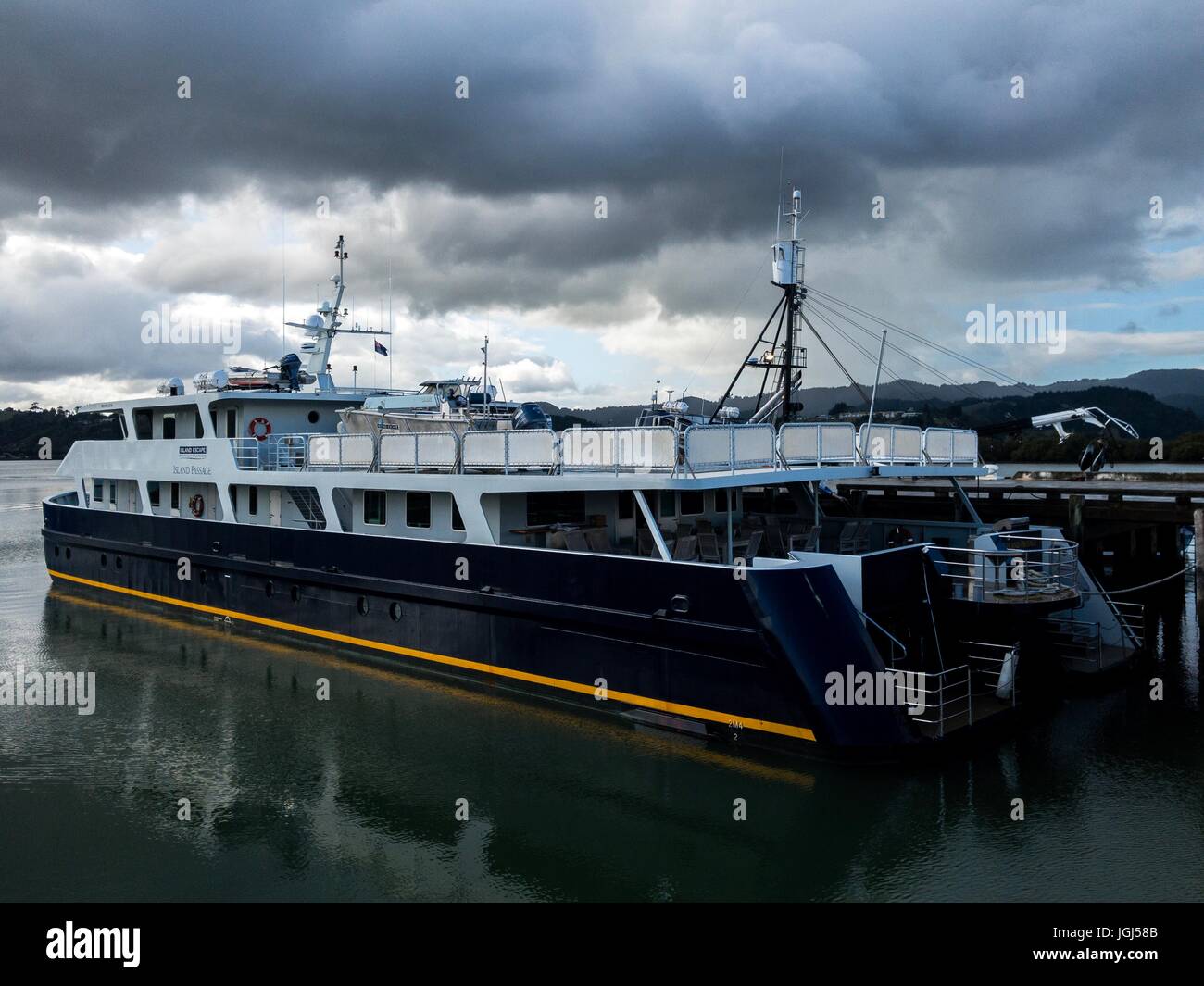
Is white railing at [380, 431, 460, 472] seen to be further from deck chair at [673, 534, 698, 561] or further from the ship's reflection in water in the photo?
deck chair at [673, 534, 698, 561]

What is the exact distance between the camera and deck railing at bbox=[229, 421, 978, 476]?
1214cm

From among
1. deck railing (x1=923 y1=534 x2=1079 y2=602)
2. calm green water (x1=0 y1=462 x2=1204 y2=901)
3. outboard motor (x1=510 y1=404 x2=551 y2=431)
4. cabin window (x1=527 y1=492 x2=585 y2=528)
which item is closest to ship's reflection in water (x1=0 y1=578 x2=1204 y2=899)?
calm green water (x1=0 y1=462 x2=1204 y2=901)

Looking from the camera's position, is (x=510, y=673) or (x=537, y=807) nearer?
(x=537, y=807)

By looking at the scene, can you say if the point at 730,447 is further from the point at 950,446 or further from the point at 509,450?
the point at 950,446

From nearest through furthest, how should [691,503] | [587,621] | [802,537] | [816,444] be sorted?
[587,621]
[816,444]
[802,537]
[691,503]

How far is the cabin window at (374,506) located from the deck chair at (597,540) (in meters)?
4.81

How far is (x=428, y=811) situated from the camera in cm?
1030

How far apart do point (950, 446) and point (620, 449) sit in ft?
18.4

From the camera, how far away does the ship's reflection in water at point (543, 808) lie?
8.83 metres

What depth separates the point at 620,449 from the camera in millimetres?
12625

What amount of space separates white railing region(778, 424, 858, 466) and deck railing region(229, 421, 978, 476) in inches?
0.5

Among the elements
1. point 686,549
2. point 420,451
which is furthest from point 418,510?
point 686,549
